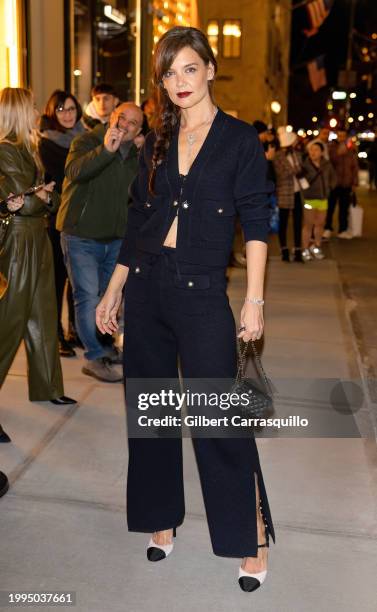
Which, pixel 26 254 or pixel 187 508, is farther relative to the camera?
pixel 26 254

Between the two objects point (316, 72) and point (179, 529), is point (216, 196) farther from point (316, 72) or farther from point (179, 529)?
point (316, 72)

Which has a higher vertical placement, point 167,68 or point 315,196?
point 167,68

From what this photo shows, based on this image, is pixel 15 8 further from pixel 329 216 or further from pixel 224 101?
pixel 224 101

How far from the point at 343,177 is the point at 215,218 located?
1325 centimetres

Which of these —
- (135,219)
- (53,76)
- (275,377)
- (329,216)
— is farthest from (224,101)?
(135,219)

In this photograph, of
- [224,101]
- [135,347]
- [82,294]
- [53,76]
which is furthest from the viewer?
[224,101]

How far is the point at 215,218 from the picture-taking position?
3023mm

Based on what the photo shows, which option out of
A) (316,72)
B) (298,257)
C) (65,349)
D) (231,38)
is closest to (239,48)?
(231,38)

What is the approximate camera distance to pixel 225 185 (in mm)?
2992

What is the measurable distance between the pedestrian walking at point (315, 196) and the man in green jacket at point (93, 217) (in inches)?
267

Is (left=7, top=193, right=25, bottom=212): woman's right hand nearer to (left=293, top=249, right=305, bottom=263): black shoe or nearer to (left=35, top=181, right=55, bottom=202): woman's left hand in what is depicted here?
(left=35, top=181, right=55, bottom=202): woman's left hand

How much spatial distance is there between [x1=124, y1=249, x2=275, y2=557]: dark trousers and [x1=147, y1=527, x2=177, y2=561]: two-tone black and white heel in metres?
0.34

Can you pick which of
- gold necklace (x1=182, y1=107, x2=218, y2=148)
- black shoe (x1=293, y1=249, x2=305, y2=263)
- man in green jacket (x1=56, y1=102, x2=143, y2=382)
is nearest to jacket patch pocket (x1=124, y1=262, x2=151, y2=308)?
gold necklace (x1=182, y1=107, x2=218, y2=148)

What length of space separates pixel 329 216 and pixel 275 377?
35.7 ft
